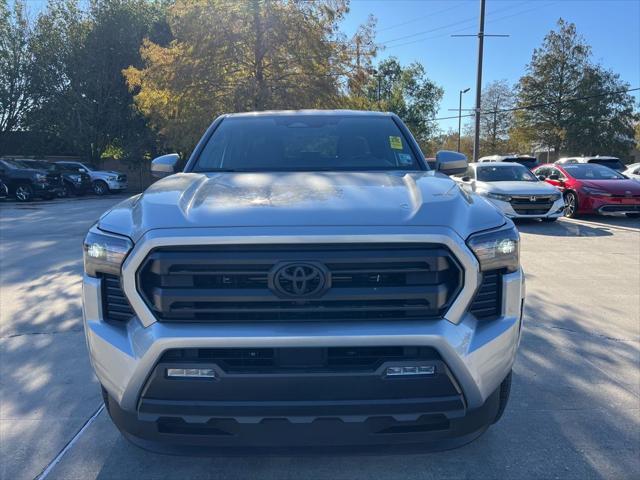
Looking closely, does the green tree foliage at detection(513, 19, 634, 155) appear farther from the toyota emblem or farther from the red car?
the toyota emblem

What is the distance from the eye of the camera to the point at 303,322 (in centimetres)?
224

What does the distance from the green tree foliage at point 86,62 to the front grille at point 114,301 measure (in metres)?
28.8

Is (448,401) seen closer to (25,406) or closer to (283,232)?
(283,232)

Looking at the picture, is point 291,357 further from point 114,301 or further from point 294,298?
point 114,301

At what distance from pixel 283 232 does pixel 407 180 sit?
3.51 feet

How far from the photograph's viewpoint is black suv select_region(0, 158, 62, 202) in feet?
67.6

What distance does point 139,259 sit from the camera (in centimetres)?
225

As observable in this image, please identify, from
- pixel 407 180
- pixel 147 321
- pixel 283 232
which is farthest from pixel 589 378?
pixel 147 321

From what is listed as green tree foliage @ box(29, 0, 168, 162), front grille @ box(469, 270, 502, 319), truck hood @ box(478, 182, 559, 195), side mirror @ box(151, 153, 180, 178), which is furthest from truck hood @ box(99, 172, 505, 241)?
green tree foliage @ box(29, 0, 168, 162)

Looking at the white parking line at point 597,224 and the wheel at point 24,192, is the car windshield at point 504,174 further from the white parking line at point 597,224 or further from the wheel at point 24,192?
the wheel at point 24,192

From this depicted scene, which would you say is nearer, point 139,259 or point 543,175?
point 139,259

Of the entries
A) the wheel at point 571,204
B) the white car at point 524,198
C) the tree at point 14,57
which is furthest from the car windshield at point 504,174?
the tree at point 14,57

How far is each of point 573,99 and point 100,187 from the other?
33628mm

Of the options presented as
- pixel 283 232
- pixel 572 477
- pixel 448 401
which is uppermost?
pixel 283 232
